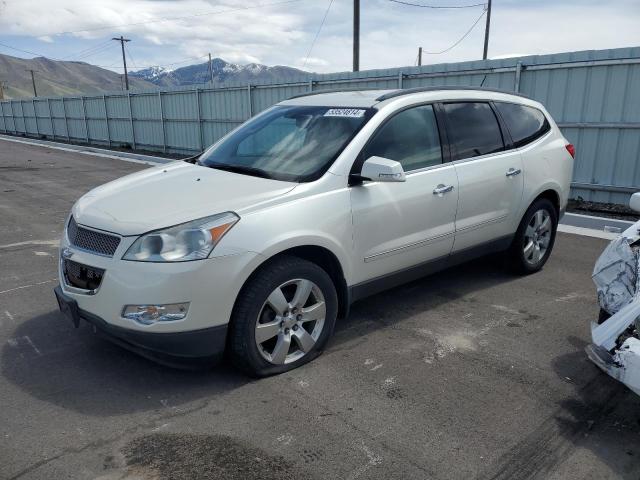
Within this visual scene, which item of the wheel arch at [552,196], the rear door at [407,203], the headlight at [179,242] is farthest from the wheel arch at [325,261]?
the wheel arch at [552,196]

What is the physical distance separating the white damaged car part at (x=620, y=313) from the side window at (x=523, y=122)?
190cm

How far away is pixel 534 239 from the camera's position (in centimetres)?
537

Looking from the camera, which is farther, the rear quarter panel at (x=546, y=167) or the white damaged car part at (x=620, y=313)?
the rear quarter panel at (x=546, y=167)

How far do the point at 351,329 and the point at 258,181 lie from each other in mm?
1408

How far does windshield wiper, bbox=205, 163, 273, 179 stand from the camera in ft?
12.3

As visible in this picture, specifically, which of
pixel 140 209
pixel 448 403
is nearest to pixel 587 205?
pixel 448 403

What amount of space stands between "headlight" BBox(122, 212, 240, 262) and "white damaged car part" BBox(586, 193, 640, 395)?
2.20 metres

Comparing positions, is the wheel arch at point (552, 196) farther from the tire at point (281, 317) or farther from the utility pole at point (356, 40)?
the utility pole at point (356, 40)

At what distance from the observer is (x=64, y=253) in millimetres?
3424

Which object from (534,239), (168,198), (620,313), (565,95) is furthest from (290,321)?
(565,95)

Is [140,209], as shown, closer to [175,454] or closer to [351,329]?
[175,454]

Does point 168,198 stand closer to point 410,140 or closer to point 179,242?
point 179,242

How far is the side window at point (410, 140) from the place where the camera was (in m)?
3.89

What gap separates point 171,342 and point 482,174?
2.94 meters
